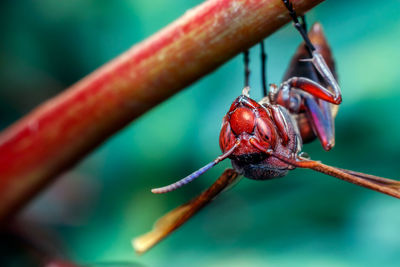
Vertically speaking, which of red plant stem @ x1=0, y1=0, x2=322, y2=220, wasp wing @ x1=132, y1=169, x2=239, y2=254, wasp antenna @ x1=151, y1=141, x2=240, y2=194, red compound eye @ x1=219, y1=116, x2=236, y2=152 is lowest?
wasp wing @ x1=132, y1=169, x2=239, y2=254

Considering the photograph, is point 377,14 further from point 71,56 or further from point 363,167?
point 71,56

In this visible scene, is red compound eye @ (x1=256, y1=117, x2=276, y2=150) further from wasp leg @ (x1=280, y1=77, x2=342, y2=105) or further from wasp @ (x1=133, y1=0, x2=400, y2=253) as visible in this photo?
wasp leg @ (x1=280, y1=77, x2=342, y2=105)

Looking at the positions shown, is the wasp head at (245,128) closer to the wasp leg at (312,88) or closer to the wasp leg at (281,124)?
→ the wasp leg at (281,124)

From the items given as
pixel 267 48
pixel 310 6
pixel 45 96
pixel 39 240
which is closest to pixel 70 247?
pixel 39 240

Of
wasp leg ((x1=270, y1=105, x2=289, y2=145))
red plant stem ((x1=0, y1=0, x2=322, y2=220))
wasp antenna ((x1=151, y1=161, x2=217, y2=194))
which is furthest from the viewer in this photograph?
wasp leg ((x1=270, y1=105, x2=289, y2=145))

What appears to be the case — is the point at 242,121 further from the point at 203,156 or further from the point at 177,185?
the point at 203,156

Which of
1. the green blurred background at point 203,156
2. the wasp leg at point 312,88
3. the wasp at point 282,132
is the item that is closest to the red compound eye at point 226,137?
the wasp at point 282,132

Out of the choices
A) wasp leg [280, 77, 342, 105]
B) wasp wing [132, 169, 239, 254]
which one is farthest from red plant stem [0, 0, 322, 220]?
wasp leg [280, 77, 342, 105]

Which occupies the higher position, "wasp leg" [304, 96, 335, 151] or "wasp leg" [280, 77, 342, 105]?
"wasp leg" [280, 77, 342, 105]
